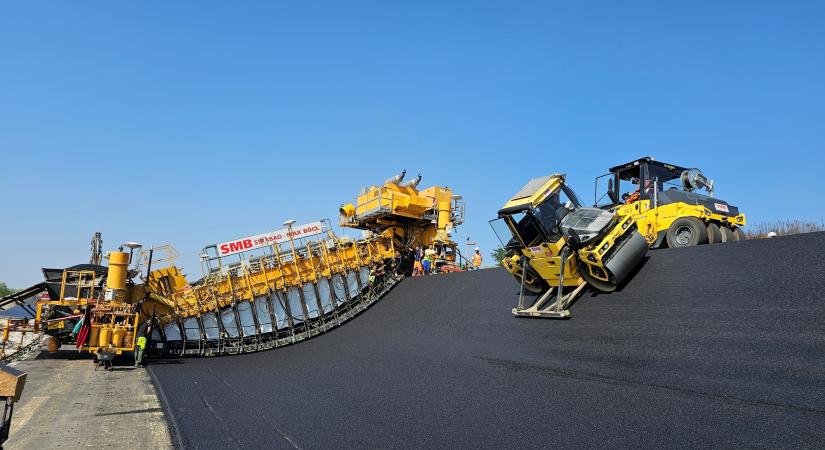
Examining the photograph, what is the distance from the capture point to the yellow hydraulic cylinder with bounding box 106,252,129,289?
1395 cm

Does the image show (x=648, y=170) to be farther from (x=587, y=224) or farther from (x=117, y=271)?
(x=117, y=271)

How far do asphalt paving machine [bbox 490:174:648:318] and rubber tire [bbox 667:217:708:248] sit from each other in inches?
55.5

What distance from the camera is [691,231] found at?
10.0 metres

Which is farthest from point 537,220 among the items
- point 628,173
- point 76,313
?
point 76,313

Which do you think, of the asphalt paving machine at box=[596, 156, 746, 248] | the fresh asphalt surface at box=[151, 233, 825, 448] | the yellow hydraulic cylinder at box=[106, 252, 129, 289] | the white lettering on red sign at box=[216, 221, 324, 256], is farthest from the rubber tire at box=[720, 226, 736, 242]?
the yellow hydraulic cylinder at box=[106, 252, 129, 289]

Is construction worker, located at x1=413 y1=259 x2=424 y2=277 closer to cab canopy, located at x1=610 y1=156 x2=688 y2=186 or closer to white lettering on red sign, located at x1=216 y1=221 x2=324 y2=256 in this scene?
white lettering on red sign, located at x1=216 y1=221 x2=324 y2=256

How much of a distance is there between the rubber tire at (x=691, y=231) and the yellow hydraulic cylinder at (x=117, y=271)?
492 inches

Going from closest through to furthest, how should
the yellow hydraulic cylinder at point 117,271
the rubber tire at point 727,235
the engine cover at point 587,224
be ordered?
the engine cover at point 587,224, the rubber tire at point 727,235, the yellow hydraulic cylinder at point 117,271

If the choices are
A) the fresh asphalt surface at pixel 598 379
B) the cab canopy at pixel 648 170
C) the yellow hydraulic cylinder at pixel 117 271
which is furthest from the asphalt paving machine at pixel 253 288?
the cab canopy at pixel 648 170

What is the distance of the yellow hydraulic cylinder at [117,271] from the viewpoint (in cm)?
1395

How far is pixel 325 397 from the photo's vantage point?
7.48 m

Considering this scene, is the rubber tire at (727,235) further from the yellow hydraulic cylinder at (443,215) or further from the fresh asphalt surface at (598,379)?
the yellow hydraulic cylinder at (443,215)

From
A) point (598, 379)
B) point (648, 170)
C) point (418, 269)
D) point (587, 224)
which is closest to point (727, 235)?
point (648, 170)

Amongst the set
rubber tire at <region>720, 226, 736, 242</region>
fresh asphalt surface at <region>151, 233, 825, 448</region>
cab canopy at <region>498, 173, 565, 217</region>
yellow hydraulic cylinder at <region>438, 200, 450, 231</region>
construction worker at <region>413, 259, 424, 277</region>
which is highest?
yellow hydraulic cylinder at <region>438, 200, 450, 231</region>
